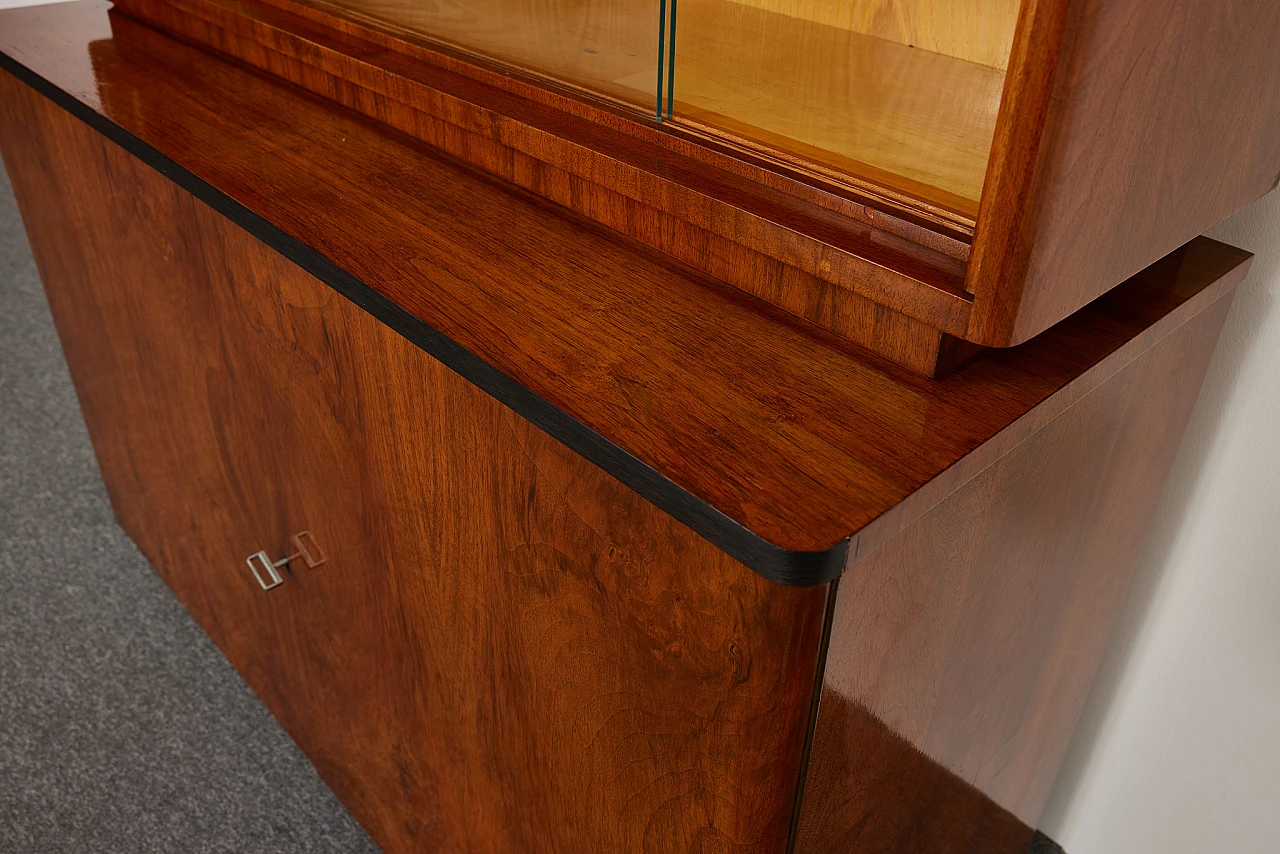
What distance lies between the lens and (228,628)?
1.05 meters

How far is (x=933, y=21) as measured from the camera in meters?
0.57

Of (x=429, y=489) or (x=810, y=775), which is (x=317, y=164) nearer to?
(x=429, y=489)

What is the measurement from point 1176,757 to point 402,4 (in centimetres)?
80

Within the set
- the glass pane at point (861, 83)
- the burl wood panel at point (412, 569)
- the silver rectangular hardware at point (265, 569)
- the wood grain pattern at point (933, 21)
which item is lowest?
the silver rectangular hardware at point (265, 569)

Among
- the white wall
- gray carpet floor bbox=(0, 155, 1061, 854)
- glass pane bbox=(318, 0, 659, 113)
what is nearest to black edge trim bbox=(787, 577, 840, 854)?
glass pane bbox=(318, 0, 659, 113)

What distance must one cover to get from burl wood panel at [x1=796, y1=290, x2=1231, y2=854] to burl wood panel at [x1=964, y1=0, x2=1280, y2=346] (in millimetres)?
88

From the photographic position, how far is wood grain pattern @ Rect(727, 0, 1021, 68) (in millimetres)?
542

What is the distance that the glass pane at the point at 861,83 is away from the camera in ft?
1.52

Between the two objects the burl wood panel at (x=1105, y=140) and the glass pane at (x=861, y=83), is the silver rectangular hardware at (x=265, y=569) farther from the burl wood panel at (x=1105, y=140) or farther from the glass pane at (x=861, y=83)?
the burl wood panel at (x=1105, y=140)

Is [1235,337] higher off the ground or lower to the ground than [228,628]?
higher

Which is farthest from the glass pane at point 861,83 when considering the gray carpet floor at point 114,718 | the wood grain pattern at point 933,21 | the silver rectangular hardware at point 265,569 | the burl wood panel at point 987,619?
the gray carpet floor at point 114,718

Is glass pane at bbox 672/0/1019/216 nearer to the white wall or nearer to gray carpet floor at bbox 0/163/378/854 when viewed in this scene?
the white wall

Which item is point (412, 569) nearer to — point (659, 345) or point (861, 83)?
point (659, 345)

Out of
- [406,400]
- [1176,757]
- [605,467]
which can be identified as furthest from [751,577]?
[1176,757]
